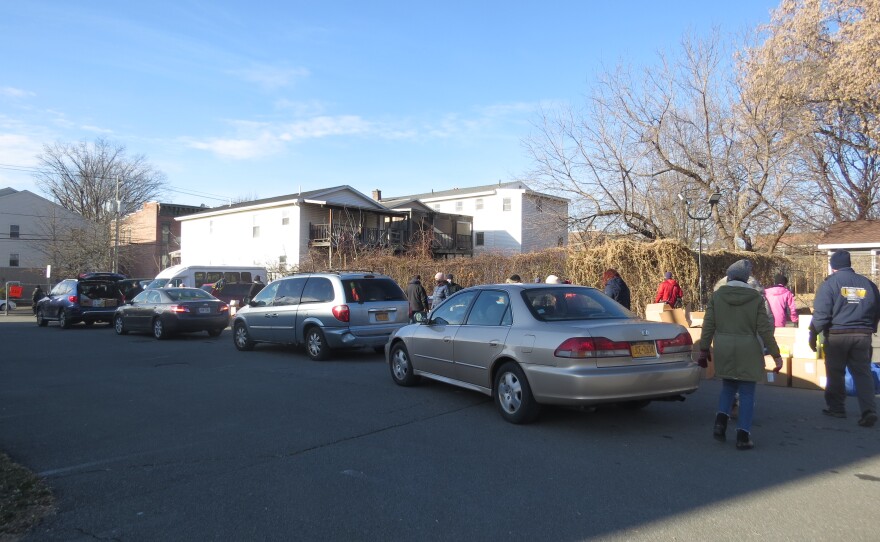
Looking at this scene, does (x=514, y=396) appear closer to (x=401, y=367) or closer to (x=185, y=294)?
(x=401, y=367)

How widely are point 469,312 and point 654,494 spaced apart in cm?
359

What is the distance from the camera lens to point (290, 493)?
4.60 meters

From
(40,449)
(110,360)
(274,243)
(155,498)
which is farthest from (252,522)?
(274,243)

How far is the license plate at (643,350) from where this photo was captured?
6.12 metres

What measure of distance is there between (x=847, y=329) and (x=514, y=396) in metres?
3.68

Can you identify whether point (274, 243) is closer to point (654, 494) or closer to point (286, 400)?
point (286, 400)

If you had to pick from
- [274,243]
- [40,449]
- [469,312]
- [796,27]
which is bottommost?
[40,449]

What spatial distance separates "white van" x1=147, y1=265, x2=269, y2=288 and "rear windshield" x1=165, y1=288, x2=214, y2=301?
23.1ft

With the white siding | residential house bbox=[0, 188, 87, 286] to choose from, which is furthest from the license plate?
residential house bbox=[0, 188, 87, 286]

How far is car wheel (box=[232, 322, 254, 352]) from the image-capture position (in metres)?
13.7

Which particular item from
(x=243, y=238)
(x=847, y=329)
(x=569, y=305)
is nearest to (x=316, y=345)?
(x=569, y=305)

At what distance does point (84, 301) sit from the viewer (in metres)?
20.4

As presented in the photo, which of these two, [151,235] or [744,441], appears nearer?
[744,441]

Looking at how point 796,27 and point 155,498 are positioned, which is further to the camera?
point 796,27
